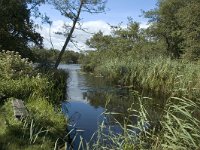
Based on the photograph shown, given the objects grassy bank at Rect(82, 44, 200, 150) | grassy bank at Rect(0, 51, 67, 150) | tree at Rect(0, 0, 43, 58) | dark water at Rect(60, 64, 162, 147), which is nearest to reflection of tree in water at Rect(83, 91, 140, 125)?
dark water at Rect(60, 64, 162, 147)

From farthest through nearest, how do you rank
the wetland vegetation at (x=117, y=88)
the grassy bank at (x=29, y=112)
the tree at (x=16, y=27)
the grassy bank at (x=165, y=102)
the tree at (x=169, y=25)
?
the tree at (x=169, y=25), the tree at (x=16, y=27), the grassy bank at (x=29, y=112), the wetland vegetation at (x=117, y=88), the grassy bank at (x=165, y=102)

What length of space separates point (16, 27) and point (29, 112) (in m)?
17.2

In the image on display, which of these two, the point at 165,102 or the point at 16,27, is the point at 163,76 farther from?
the point at 16,27

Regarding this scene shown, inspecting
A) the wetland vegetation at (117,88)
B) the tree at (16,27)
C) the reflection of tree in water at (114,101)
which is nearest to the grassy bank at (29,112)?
the wetland vegetation at (117,88)

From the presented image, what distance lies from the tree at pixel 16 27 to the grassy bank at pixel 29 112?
347 inches

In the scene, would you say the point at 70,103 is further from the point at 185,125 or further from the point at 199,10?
the point at 199,10

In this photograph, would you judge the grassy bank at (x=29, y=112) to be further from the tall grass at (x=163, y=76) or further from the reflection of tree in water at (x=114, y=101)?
the tall grass at (x=163, y=76)

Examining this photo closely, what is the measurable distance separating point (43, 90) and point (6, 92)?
4.61 ft

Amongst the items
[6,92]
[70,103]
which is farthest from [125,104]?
[6,92]

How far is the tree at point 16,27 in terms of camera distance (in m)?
23.2

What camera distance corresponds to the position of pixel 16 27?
24.1 m

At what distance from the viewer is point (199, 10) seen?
93.1 feet

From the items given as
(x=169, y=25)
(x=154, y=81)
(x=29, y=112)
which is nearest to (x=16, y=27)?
(x=154, y=81)

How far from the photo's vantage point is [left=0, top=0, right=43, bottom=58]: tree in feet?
76.2
